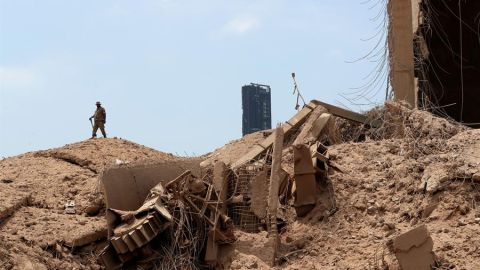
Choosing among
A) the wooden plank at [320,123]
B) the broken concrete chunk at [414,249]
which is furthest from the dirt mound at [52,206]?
the broken concrete chunk at [414,249]

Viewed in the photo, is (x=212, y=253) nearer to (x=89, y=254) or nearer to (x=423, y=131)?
(x=89, y=254)

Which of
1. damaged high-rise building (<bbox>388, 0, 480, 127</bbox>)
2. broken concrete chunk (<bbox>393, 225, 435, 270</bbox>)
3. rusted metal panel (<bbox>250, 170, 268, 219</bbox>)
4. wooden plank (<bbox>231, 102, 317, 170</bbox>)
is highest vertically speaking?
damaged high-rise building (<bbox>388, 0, 480, 127</bbox>)

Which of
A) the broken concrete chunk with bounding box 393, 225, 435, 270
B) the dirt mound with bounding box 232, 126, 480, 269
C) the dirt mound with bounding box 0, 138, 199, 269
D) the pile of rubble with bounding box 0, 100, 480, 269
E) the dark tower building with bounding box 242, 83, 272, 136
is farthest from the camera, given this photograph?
the dark tower building with bounding box 242, 83, 272, 136

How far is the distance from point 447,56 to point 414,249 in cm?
737

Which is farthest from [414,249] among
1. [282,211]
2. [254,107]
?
[254,107]

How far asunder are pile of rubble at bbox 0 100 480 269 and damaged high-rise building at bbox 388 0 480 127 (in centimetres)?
240

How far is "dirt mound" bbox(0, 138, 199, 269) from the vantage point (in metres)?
9.35

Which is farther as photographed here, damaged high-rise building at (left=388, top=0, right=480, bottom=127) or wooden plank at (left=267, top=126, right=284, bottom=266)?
damaged high-rise building at (left=388, top=0, right=480, bottom=127)

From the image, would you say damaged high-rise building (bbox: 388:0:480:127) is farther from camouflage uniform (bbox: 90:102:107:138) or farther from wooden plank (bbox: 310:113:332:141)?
camouflage uniform (bbox: 90:102:107:138)

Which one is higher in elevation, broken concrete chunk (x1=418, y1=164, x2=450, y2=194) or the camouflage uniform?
the camouflage uniform

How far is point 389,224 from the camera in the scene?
9.06m

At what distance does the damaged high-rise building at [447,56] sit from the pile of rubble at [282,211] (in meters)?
2.40

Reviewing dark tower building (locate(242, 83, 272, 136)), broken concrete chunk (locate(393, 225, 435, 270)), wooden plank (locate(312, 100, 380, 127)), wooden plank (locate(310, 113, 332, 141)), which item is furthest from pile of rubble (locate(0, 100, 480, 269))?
dark tower building (locate(242, 83, 272, 136))

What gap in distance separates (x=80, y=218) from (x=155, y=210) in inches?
45.9
